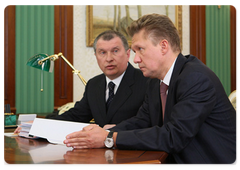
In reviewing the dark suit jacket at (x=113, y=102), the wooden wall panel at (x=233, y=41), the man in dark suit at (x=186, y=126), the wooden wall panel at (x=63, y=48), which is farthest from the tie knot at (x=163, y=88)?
the wooden wall panel at (x=233, y=41)

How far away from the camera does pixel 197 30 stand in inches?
245

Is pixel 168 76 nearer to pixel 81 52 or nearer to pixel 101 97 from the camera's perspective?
pixel 101 97

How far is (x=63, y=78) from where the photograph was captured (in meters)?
5.50

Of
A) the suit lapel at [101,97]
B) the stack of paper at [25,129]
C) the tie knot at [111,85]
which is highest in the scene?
the tie knot at [111,85]

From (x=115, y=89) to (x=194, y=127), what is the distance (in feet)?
4.56

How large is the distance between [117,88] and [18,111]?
2964 millimetres

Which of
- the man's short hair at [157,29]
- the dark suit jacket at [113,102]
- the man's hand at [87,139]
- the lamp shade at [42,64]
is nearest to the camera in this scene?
the man's hand at [87,139]

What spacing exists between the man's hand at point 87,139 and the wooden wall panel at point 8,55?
12.3 feet

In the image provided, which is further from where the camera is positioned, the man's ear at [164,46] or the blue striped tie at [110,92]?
the blue striped tie at [110,92]

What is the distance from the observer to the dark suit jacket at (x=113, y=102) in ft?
8.81

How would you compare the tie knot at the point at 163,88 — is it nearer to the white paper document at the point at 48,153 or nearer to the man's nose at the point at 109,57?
the white paper document at the point at 48,153

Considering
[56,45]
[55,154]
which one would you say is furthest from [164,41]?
[56,45]

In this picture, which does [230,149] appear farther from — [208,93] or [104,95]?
[104,95]

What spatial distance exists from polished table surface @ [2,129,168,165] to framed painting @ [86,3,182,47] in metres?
4.05
